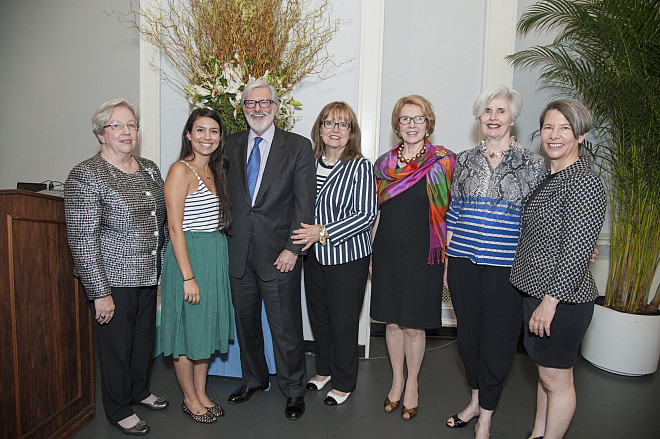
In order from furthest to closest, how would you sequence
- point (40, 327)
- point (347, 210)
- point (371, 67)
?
point (371, 67)
point (347, 210)
point (40, 327)

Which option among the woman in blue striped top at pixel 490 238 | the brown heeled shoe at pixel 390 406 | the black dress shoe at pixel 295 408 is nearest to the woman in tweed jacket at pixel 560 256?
the woman in blue striped top at pixel 490 238

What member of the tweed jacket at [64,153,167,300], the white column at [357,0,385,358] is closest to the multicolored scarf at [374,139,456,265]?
the white column at [357,0,385,358]

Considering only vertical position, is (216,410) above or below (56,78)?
below

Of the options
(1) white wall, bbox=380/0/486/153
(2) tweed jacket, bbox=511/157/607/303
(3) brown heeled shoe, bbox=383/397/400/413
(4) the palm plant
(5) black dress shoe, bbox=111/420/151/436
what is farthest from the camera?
(1) white wall, bbox=380/0/486/153

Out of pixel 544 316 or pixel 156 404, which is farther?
pixel 156 404

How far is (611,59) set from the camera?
336 centimetres

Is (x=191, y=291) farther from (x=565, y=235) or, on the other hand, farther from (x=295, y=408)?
(x=565, y=235)

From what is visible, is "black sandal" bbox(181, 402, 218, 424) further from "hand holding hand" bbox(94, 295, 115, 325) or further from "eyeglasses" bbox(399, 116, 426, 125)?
"eyeglasses" bbox(399, 116, 426, 125)

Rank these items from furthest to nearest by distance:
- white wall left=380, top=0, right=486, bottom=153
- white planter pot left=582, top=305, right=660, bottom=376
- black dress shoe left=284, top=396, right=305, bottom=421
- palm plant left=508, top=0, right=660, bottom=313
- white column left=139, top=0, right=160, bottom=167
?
white wall left=380, top=0, right=486, bottom=153, white column left=139, top=0, right=160, bottom=167, white planter pot left=582, top=305, right=660, bottom=376, palm plant left=508, top=0, right=660, bottom=313, black dress shoe left=284, top=396, right=305, bottom=421

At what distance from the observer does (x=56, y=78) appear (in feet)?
14.6

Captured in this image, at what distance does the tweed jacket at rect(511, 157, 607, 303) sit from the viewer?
6.20ft

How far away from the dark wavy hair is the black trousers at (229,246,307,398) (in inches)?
9.8

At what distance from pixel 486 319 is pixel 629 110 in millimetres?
2047

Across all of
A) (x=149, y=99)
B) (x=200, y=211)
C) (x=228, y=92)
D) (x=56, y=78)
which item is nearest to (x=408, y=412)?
(x=200, y=211)
